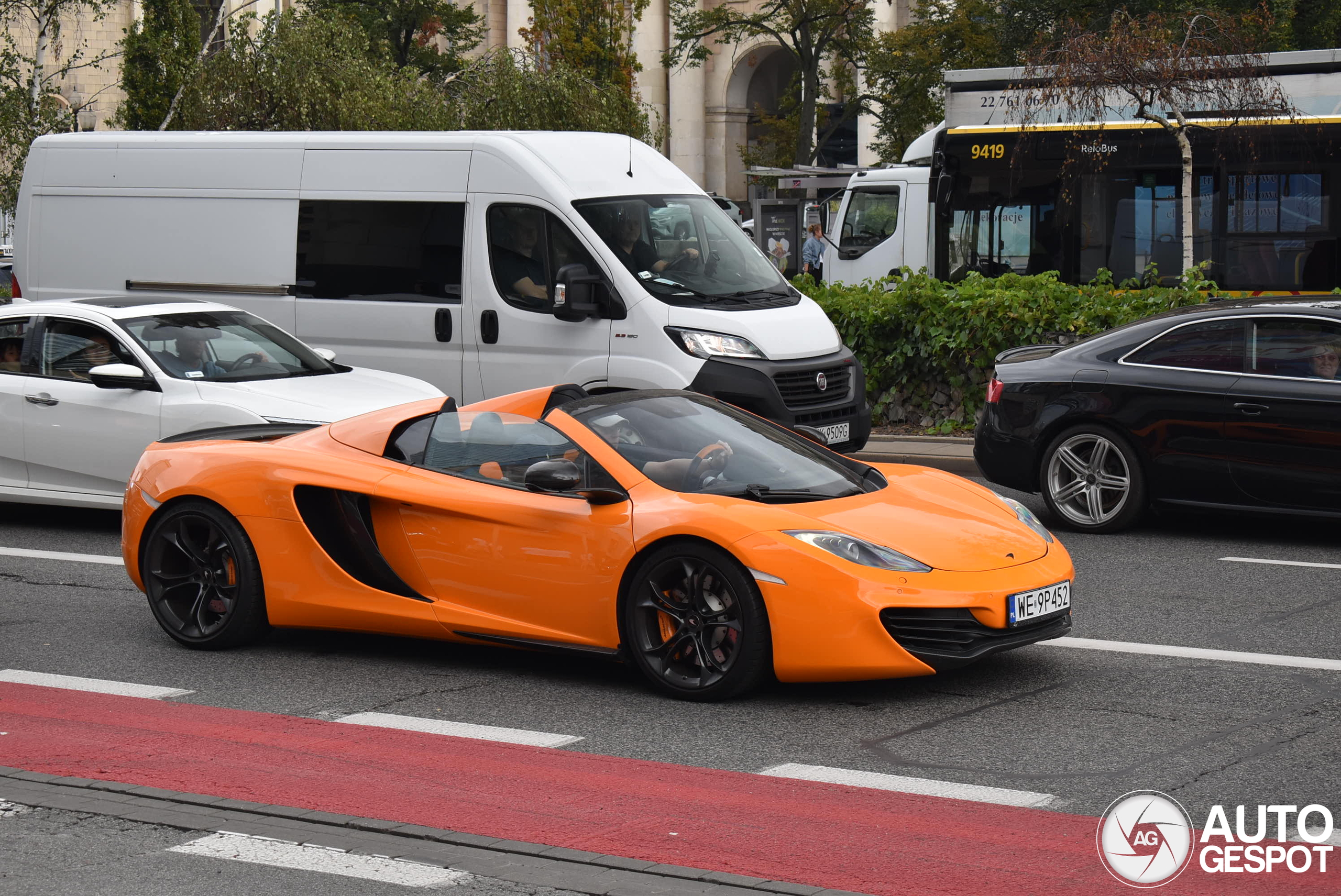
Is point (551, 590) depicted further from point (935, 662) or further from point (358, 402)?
point (358, 402)

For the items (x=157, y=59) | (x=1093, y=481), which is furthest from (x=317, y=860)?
(x=157, y=59)

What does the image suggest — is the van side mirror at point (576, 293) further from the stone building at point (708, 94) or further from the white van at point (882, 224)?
the stone building at point (708, 94)

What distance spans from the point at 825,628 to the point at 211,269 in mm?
8719

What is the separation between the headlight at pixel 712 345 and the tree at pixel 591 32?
35528 millimetres

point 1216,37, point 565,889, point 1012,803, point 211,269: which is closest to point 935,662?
point 1012,803

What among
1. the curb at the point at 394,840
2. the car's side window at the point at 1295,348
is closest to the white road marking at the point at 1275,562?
the car's side window at the point at 1295,348

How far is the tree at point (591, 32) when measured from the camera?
153 ft

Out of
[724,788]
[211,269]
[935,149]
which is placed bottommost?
[724,788]

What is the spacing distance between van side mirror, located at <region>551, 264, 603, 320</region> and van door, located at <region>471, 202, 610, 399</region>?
86mm

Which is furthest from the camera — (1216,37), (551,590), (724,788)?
(1216,37)

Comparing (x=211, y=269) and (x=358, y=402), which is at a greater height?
(x=211, y=269)

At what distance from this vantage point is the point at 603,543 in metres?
6.51

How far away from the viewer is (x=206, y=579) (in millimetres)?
7523

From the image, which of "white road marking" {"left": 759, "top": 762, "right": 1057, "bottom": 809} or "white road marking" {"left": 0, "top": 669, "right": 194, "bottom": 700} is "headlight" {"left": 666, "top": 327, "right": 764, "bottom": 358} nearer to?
"white road marking" {"left": 0, "top": 669, "right": 194, "bottom": 700}
